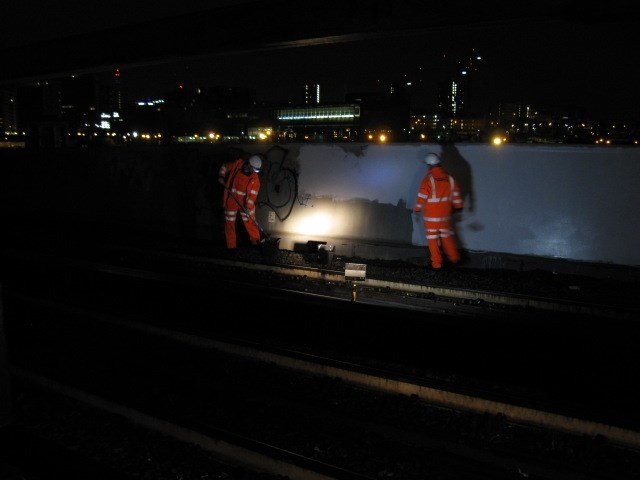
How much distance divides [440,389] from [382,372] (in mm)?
645

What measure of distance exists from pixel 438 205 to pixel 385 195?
5.12 feet

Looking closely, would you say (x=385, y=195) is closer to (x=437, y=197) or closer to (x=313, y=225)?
(x=437, y=197)

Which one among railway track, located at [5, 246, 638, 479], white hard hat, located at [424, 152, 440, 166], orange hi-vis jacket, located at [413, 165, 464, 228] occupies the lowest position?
railway track, located at [5, 246, 638, 479]

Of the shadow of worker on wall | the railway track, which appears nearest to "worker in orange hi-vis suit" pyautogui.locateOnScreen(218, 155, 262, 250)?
the shadow of worker on wall

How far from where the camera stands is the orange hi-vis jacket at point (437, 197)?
34.9 ft

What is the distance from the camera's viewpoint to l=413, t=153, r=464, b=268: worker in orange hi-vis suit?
10648mm

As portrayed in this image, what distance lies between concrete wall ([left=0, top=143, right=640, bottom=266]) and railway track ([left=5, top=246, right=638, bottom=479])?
4826 mm

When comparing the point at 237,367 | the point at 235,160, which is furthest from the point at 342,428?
the point at 235,160

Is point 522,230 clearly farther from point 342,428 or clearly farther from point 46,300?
point 46,300

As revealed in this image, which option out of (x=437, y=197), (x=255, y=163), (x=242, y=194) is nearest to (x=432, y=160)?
(x=437, y=197)

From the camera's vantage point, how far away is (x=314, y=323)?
8.20 metres

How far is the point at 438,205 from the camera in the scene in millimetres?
10672

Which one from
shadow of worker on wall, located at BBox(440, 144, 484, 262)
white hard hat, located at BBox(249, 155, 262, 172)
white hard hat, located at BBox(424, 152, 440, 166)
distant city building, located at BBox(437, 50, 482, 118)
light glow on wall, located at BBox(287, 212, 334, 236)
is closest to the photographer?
white hard hat, located at BBox(424, 152, 440, 166)

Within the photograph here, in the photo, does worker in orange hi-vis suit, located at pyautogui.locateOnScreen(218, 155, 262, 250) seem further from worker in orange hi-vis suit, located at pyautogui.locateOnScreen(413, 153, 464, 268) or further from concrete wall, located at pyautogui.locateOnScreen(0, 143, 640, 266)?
worker in orange hi-vis suit, located at pyautogui.locateOnScreen(413, 153, 464, 268)
